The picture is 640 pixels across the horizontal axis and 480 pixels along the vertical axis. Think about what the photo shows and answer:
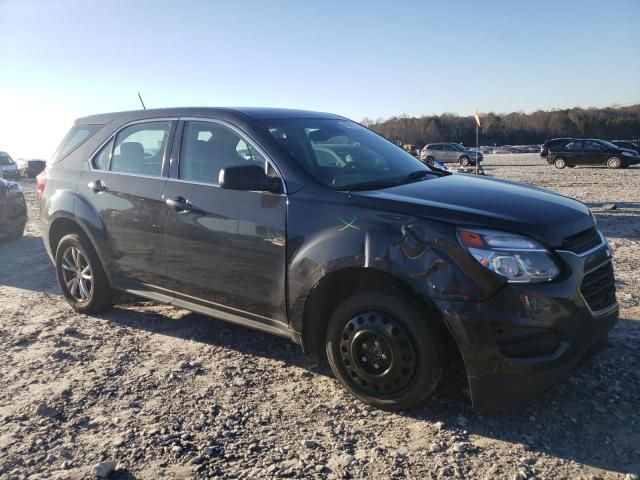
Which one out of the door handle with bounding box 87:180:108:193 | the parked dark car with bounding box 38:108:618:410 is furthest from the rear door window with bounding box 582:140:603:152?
the door handle with bounding box 87:180:108:193

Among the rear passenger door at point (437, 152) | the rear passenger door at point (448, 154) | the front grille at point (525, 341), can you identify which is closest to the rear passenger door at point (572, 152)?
the rear passenger door at point (448, 154)

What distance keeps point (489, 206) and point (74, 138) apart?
4.08 m

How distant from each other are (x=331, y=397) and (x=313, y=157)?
1.64m

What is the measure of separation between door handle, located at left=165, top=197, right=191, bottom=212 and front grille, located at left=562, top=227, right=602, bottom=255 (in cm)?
255

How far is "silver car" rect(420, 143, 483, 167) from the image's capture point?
37000mm

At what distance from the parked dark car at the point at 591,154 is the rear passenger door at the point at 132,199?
2774 cm

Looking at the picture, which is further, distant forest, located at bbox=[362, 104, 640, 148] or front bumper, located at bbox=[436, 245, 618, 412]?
distant forest, located at bbox=[362, 104, 640, 148]

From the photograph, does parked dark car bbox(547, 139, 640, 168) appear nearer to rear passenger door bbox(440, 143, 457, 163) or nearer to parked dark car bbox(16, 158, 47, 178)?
rear passenger door bbox(440, 143, 457, 163)

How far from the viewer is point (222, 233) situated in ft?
12.2

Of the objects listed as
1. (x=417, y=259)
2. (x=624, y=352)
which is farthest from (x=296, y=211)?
(x=624, y=352)

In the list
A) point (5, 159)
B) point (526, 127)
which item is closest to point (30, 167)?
point (5, 159)

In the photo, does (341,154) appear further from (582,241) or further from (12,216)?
(12,216)

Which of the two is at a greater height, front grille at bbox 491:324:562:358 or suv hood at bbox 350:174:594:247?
suv hood at bbox 350:174:594:247

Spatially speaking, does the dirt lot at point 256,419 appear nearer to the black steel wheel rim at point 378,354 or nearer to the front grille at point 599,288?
the black steel wheel rim at point 378,354
